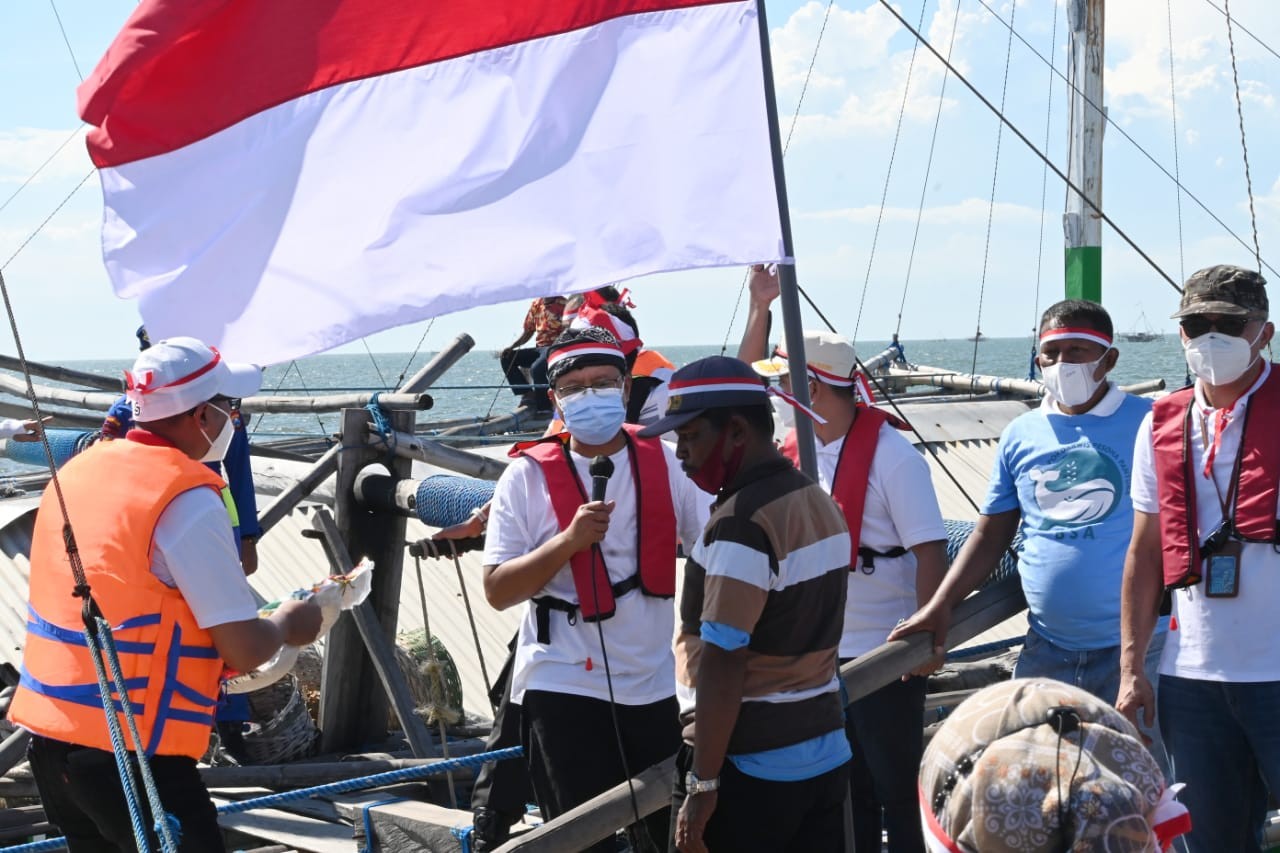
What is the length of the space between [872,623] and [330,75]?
2.48 meters

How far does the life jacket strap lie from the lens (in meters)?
4.25

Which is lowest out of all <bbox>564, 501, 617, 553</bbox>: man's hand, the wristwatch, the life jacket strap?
the wristwatch

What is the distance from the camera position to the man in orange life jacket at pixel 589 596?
13.9 feet

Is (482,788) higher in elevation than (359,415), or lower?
lower

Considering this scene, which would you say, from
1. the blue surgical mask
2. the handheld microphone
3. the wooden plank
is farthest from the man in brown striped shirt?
the wooden plank

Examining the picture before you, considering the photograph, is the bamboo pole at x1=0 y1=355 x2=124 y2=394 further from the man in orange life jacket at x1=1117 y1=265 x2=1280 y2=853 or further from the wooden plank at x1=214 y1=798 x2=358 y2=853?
the man in orange life jacket at x1=1117 y1=265 x2=1280 y2=853

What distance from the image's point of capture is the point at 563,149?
4.37 m

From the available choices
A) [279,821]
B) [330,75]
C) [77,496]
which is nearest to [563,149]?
[330,75]

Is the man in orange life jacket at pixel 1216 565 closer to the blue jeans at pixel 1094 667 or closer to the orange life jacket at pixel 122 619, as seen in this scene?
the blue jeans at pixel 1094 667

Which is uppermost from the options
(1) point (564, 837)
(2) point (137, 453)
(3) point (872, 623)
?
(2) point (137, 453)

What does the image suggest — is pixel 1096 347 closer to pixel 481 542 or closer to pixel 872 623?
pixel 872 623

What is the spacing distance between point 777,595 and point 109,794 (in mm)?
1771

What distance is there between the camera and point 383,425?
6.53 m

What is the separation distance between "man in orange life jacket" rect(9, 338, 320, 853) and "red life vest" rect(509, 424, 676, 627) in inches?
32.6
